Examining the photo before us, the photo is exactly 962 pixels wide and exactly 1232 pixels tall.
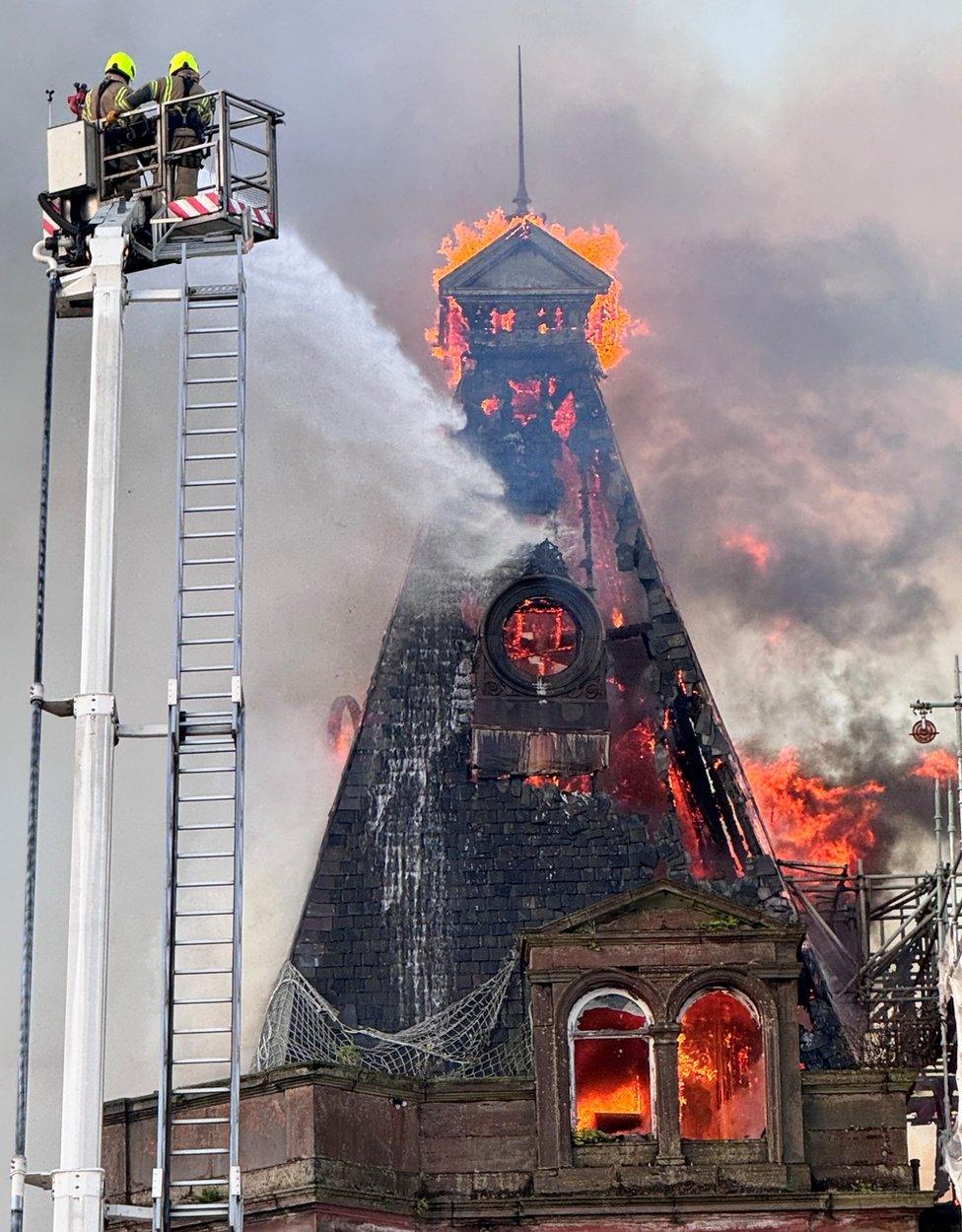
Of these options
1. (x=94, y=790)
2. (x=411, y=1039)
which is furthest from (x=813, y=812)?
(x=94, y=790)

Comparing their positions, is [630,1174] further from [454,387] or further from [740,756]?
[454,387]

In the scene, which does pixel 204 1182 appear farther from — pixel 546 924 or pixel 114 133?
pixel 114 133

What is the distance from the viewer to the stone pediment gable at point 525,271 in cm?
6306

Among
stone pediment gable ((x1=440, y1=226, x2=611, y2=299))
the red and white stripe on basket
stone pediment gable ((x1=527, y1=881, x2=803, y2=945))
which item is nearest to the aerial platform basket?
the red and white stripe on basket

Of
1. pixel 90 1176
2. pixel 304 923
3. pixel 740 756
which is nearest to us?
pixel 90 1176

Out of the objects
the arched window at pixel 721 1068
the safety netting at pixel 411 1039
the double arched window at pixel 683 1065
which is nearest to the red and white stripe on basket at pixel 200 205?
the double arched window at pixel 683 1065

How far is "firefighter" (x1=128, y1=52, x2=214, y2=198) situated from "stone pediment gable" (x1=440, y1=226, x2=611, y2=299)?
22.0m

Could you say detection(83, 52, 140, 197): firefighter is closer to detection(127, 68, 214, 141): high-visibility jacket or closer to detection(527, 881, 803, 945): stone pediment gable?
detection(127, 68, 214, 141): high-visibility jacket

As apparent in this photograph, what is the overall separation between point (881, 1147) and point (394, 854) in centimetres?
1334

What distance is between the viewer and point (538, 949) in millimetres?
49875

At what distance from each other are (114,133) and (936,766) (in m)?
29.1

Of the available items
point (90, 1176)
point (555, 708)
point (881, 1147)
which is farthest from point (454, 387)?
point (90, 1176)

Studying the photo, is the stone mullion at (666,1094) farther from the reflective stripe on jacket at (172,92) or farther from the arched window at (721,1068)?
the reflective stripe on jacket at (172,92)

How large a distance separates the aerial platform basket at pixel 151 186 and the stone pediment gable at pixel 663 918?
1462cm
